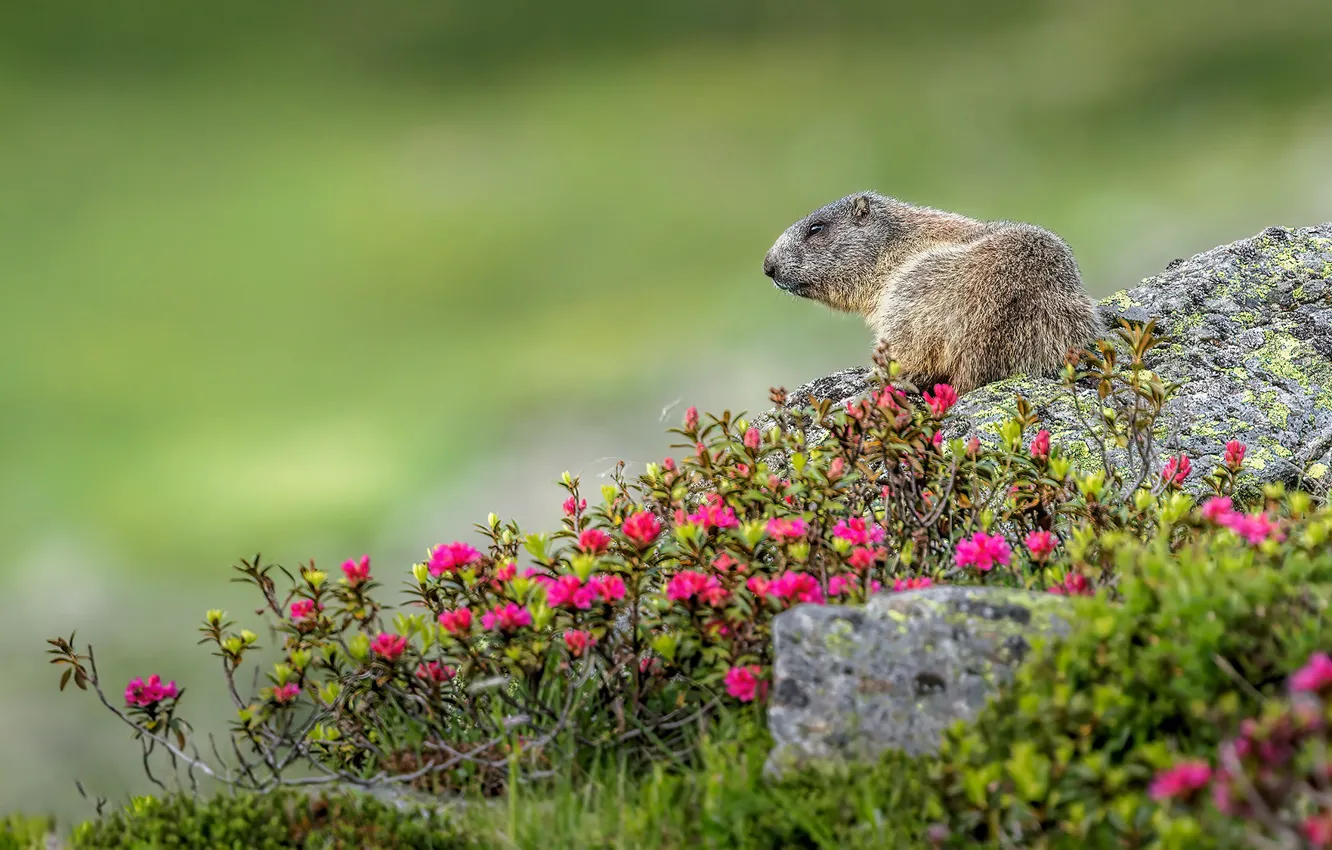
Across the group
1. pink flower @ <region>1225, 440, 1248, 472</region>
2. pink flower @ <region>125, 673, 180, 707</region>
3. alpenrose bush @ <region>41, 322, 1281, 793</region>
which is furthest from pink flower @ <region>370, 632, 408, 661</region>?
pink flower @ <region>1225, 440, 1248, 472</region>

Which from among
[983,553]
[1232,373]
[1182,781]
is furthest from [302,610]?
[1232,373]

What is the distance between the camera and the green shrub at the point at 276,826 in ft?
13.8

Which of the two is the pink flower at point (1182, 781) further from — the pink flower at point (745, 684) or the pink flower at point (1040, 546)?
the pink flower at point (1040, 546)

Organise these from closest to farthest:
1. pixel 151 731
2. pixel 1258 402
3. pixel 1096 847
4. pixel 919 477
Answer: pixel 1096 847 → pixel 151 731 → pixel 919 477 → pixel 1258 402

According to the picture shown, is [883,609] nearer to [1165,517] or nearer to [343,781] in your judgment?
[1165,517]

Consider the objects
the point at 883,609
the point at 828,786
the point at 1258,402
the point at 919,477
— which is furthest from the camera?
the point at 1258,402

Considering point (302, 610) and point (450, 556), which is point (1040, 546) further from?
point (302, 610)

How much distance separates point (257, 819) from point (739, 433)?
131 inches

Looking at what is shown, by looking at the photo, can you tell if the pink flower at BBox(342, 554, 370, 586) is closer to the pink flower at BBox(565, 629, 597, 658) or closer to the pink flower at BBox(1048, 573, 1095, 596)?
the pink flower at BBox(565, 629, 597, 658)

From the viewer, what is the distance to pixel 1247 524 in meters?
4.46

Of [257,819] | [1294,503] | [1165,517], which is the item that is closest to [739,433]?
[1165,517]

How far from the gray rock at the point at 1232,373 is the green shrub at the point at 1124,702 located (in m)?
2.73

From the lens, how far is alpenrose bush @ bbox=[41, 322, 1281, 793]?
470 centimetres

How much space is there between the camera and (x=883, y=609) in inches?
168
